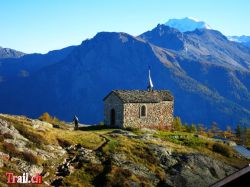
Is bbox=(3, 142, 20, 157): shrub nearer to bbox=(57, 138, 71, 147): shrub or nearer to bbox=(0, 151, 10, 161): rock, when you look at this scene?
bbox=(0, 151, 10, 161): rock

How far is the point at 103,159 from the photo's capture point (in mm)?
66812

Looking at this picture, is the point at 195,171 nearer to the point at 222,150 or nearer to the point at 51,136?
the point at 222,150

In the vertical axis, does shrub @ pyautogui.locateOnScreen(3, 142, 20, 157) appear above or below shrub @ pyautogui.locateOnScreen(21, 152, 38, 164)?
above

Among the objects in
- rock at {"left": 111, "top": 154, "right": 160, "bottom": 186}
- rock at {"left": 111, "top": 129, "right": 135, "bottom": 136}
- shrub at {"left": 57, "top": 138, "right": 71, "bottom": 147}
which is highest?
shrub at {"left": 57, "top": 138, "right": 71, "bottom": 147}

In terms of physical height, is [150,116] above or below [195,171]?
above

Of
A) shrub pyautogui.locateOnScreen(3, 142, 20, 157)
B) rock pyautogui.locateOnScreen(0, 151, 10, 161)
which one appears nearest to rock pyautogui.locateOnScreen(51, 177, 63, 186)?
shrub pyautogui.locateOnScreen(3, 142, 20, 157)

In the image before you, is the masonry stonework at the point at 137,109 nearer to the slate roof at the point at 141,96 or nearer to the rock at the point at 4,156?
the slate roof at the point at 141,96

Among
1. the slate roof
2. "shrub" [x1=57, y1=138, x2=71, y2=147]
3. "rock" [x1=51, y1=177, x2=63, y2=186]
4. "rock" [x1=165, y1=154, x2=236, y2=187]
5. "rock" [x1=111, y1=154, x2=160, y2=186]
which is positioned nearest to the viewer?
"rock" [x1=51, y1=177, x2=63, y2=186]

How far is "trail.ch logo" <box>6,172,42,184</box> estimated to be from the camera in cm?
5270

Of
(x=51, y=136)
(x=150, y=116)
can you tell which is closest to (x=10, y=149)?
(x=51, y=136)

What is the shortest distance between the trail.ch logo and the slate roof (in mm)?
38634

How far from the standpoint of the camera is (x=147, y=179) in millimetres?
63531

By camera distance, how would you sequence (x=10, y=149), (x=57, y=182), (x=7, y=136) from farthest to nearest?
(x=7, y=136) → (x=10, y=149) → (x=57, y=182)

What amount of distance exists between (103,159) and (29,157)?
12045 mm
